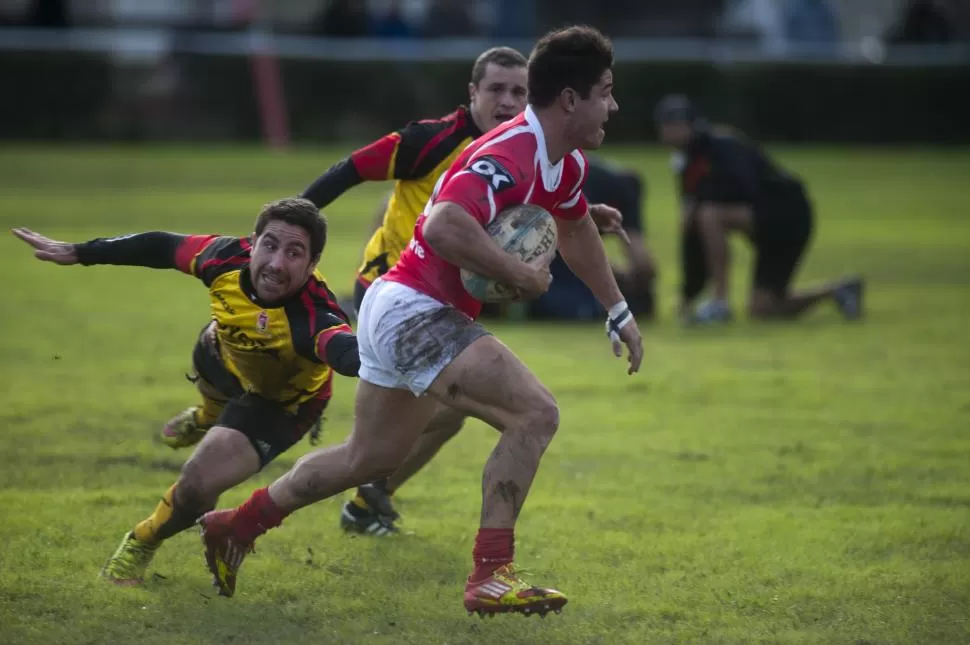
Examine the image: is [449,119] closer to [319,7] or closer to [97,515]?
[97,515]

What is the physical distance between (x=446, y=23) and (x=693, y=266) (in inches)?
920

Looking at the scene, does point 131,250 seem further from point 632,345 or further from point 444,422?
point 632,345

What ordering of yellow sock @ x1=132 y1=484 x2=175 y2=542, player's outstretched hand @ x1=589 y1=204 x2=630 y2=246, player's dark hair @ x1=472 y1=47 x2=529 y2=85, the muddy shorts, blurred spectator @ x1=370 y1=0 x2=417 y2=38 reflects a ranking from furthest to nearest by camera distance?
1. blurred spectator @ x1=370 y1=0 x2=417 y2=38
2. player's dark hair @ x1=472 y1=47 x2=529 y2=85
3. player's outstretched hand @ x1=589 y1=204 x2=630 y2=246
4. yellow sock @ x1=132 y1=484 x2=175 y2=542
5. the muddy shorts

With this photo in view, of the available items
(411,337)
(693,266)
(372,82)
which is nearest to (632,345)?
(411,337)

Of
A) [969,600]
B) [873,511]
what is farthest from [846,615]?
[873,511]

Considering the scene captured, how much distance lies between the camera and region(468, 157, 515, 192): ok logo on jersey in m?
5.28

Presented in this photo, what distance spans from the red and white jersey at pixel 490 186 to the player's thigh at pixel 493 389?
0.29m

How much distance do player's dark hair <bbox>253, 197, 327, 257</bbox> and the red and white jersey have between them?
0.59 meters

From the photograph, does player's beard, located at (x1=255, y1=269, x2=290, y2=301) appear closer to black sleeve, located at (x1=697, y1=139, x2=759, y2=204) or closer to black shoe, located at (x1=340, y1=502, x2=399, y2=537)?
black shoe, located at (x1=340, y1=502, x2=399, y2=537)

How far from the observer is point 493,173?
5.29 m

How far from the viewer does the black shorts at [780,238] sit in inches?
575

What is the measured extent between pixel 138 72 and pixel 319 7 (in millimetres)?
12506

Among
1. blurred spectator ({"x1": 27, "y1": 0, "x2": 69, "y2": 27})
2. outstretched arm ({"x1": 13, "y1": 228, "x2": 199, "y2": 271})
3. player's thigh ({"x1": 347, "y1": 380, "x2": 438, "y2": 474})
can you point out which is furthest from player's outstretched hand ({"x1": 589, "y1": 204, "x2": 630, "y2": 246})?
blurred spectator ({"x1": 27, "y1": 0, "x2": 69, "y2": 27})

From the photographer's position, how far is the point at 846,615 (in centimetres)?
573
